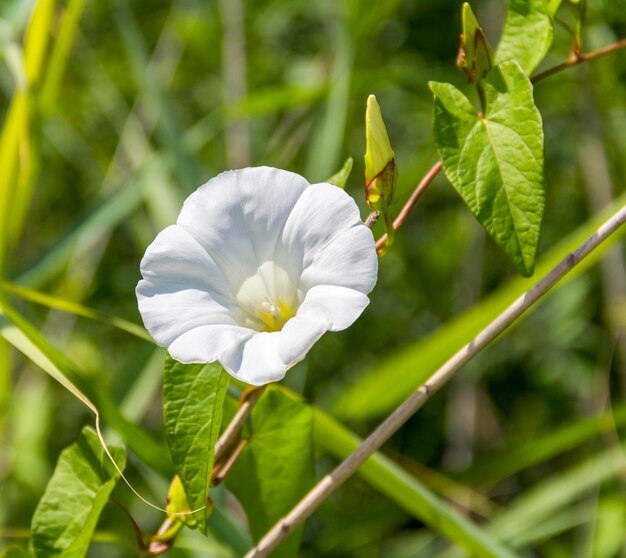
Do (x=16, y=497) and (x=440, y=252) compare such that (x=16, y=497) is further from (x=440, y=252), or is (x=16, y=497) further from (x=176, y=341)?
(x=176, y=341)

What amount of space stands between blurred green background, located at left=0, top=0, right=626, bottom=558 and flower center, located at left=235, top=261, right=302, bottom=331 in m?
0.41

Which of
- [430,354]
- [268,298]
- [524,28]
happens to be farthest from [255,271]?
[430,354]

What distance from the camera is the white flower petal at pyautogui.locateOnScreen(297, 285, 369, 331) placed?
0.48 metres

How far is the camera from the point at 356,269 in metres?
0.50

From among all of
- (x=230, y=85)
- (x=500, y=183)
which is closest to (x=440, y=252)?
(x=230, y=85)

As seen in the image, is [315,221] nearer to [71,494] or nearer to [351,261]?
[351,261]

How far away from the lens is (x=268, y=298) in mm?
591

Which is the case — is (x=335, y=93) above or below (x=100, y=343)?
above

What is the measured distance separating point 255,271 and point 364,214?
938 millimetres

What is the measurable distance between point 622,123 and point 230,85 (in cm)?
73

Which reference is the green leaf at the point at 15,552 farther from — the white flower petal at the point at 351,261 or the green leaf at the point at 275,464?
the white flower petal at the point at 351,261

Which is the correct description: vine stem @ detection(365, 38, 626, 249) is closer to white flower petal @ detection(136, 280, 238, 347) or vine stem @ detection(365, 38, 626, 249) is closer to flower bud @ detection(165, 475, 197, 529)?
white flower petal @ detection(136, 280, 238, 347)

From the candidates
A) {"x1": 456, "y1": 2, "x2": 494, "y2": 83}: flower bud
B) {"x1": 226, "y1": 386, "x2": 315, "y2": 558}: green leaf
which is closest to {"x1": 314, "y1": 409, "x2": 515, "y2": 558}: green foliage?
{"x1": 226, "y1": 386, "x2": 315, "y2": 558}: green leaf

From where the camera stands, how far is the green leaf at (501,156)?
525 mm
